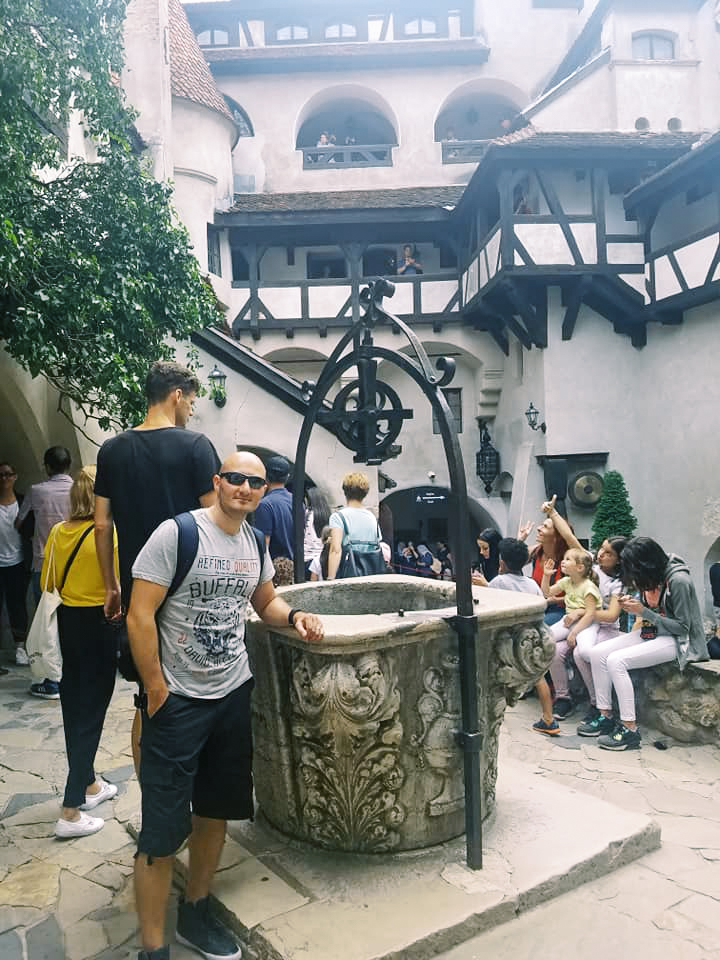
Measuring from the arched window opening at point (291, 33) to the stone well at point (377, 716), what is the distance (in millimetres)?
21798

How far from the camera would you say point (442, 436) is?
3033 millimetres

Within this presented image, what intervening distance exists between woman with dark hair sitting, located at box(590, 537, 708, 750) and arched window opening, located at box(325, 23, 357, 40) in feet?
67.7

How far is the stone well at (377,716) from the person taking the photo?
2.74 metres

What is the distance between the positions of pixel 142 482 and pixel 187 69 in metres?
16.1

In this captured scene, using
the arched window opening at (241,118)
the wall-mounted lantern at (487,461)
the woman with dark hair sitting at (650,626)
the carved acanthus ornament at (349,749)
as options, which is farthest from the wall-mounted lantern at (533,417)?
the carved acanthus ornament at (349,749)

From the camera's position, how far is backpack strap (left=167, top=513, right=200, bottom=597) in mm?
2279

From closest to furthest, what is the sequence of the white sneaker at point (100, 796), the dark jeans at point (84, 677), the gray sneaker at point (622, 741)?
the dark jeans at point (84, 677), the white sneaker at point (100, 796), the gray sneaker at point (622, 741)

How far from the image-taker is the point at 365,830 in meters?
2.90

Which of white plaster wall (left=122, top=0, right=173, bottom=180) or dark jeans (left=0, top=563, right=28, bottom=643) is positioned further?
white plaster wall (left=122, top=0, right=173, bottom=180)

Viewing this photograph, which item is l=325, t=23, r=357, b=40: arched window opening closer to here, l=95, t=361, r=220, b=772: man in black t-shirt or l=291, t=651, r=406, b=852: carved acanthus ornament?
l=95, t=361, r=220, b=772: man in black t-shirt

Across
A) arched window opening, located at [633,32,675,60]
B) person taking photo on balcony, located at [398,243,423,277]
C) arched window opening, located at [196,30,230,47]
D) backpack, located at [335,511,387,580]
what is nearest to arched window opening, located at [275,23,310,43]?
arched window opening, located at [196,30,230,47]

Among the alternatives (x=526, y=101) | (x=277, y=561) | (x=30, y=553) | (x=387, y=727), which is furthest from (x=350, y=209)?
(x=387, y=727)

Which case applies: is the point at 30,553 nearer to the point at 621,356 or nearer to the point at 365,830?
the point at 365,830

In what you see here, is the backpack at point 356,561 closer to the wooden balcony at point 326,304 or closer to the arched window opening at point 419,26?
the wooden balcony at point 326,304
